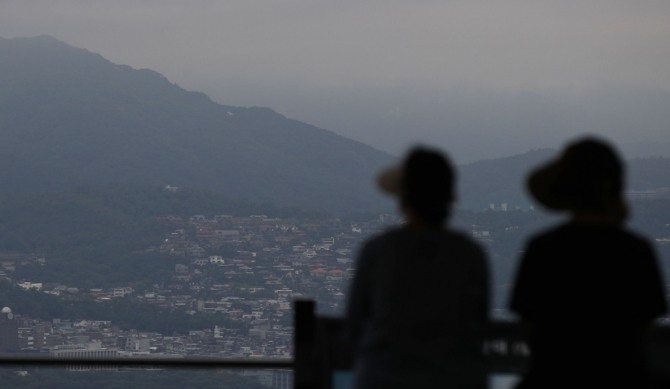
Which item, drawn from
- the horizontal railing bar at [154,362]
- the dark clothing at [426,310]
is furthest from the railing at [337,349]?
the horizontal railing bar at [154,362]

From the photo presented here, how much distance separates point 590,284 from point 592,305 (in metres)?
0.05

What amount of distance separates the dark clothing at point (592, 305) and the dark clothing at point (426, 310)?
0.14m

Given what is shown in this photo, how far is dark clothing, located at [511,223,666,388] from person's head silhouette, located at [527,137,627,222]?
40 millimetres

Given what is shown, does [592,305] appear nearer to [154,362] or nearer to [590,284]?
[590,284]

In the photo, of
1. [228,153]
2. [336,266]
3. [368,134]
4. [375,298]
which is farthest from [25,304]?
[375,298]

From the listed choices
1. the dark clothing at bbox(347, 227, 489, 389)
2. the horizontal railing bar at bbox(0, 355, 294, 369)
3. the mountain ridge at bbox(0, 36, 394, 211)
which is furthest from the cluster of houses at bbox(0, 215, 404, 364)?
the dark clothing at bbox(347, 227, 489, 389)

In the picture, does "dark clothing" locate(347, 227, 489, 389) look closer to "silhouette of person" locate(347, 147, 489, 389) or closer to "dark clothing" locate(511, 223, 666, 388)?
"silhouette of person" locate(347, 147, 489, 389)

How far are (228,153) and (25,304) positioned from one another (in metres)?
21.7

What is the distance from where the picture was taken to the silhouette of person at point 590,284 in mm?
2424

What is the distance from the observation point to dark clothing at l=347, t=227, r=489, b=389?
97.8 inches

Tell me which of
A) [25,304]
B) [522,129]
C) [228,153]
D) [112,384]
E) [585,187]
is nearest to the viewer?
[585,187]

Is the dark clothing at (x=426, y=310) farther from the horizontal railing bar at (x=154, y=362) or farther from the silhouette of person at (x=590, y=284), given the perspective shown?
the horizontal railing bar at (x=154, y=362)

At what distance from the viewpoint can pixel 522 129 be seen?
53344mm

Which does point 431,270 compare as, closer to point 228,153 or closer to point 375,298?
point 375,298
